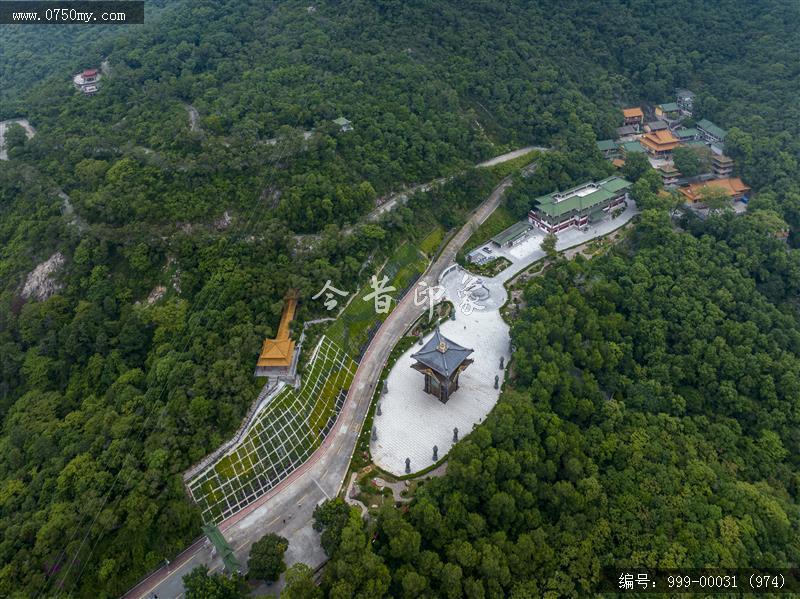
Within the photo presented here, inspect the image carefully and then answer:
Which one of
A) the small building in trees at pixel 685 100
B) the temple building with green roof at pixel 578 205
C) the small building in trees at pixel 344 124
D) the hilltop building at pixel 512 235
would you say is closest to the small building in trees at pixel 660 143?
the small building in trees at pixel 685 100

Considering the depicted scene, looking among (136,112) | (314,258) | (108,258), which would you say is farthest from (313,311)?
(136,112)

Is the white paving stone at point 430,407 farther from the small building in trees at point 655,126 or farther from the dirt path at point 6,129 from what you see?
the dirt path at point 6,129

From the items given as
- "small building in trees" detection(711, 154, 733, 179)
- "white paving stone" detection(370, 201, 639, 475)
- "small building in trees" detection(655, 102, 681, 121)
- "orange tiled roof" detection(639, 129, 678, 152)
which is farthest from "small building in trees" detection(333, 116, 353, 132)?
"small building in trees" detection(655, 102, 681, 121)

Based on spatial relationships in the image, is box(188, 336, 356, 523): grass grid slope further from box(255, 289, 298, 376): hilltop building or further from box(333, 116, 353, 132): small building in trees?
box(333, 116, 353, 132): small building in trees

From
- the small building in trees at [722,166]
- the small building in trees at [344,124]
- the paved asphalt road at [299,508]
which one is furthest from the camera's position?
the small building in trees at [722,166]

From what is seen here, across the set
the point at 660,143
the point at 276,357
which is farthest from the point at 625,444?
the point at 660,143

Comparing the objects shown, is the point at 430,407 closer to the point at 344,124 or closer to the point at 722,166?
the point at 344,124
